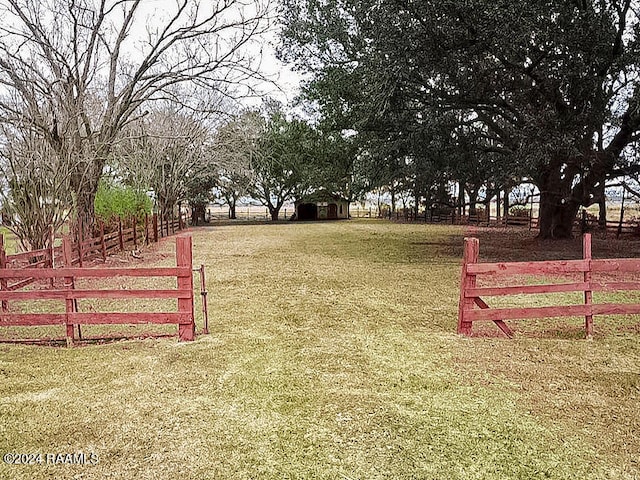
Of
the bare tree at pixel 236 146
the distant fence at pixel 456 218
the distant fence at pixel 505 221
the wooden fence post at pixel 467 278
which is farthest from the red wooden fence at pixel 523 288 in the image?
the distant fence at pixel 456 218

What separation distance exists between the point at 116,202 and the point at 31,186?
21.7ft

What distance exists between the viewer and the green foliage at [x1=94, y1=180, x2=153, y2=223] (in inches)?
612

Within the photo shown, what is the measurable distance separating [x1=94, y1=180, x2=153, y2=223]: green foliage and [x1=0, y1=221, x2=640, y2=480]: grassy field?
36.5 feet

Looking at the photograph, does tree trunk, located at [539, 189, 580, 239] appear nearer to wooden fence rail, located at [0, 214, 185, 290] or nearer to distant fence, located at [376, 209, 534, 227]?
distant fence, located at [376, 209, 534, 227]

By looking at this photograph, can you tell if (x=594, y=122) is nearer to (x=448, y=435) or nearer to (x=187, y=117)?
(x=448, y=435)

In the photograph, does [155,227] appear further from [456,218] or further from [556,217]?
[456,218]

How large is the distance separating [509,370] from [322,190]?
3493 cm

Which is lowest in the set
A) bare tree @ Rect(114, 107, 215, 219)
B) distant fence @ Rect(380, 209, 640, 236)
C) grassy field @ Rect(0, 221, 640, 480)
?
grassy field @ Rect(0, 221, 640, 480)

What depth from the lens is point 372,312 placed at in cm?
685

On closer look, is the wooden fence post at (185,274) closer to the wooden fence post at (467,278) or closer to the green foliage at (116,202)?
the wooden fence post at (467,278)

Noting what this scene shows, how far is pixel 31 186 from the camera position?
9492 millimetres

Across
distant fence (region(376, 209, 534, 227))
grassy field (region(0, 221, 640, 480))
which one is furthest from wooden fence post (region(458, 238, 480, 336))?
distant fence (region(376, 209, 534, 227))

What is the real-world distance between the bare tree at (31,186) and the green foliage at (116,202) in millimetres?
5455

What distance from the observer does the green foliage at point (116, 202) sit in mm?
15555
